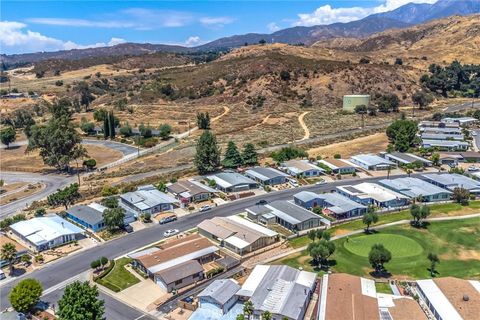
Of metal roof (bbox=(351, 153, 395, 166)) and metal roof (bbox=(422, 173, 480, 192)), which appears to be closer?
metal roof (bbox=(422, 173, 480, 192))

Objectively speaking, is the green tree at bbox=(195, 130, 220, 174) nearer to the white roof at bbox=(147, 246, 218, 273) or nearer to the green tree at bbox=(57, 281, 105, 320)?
the white roof at bbox=(147, 246, 218, 273)

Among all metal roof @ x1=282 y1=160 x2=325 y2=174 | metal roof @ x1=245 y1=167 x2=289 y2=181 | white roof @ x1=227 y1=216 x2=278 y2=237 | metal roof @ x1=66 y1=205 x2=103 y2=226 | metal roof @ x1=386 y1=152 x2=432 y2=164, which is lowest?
Answer: white roof @ x1=227 y1=216 x2=278 y2=237

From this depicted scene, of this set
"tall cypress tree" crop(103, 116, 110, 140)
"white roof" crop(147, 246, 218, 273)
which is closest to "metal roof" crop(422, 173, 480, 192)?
"white roof" crop(147, 246, 218, 273)

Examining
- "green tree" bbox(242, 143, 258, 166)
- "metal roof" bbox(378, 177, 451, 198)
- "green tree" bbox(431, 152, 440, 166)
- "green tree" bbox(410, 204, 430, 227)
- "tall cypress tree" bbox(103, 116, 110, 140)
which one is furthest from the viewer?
"tall cypress tree" bbox(103, 116, 110, 140)

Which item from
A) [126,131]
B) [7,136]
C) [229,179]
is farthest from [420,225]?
[7,136]

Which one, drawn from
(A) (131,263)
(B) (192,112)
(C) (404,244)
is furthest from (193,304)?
(B) (192,112)

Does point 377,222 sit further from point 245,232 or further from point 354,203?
point 245,232

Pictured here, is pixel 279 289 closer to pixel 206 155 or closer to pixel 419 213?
pixel 419 213

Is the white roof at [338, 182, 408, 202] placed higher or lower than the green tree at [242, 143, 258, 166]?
lower
